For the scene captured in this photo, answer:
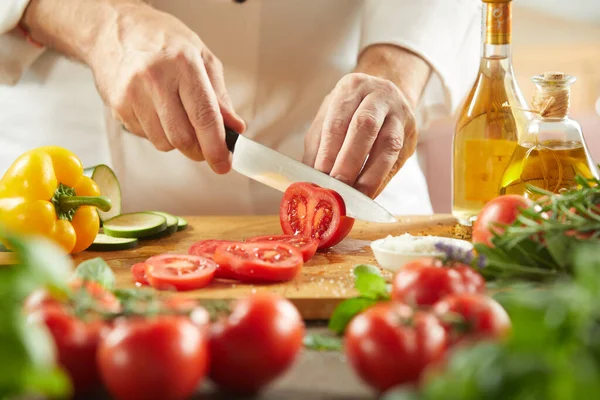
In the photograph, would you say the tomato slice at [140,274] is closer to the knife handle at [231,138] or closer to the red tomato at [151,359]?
the knife handle at [231,138]

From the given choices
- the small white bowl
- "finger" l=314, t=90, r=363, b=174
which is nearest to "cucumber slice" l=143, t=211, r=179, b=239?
"finger" l=314, t=90, r=363, b=174

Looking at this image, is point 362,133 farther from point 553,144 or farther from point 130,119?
point 130,119

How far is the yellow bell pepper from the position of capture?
1584 millimetres

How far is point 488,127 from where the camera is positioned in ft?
5.84

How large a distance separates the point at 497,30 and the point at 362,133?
357 millimetres

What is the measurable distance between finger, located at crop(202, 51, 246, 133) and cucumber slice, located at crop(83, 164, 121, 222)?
35 cm

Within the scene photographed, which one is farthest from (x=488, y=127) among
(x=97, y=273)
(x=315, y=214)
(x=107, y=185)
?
(x=97, y=273)

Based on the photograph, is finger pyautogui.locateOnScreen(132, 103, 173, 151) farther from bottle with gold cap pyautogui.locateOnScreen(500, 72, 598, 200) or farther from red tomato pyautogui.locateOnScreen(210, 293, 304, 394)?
red tomato pyautogui.locateOnScreen(210, 293, 304, 394)

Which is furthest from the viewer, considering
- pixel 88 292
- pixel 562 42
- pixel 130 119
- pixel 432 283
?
pixel 562 42

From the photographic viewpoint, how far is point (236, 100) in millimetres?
2113

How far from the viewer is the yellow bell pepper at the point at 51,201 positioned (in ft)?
5.20

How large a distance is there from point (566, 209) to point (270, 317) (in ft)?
1.87

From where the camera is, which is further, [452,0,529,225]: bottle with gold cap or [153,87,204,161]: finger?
[452,0,529,225]: bottle with gold cap

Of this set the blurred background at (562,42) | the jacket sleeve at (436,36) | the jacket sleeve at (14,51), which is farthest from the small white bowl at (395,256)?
the blurred background at (562,42)
